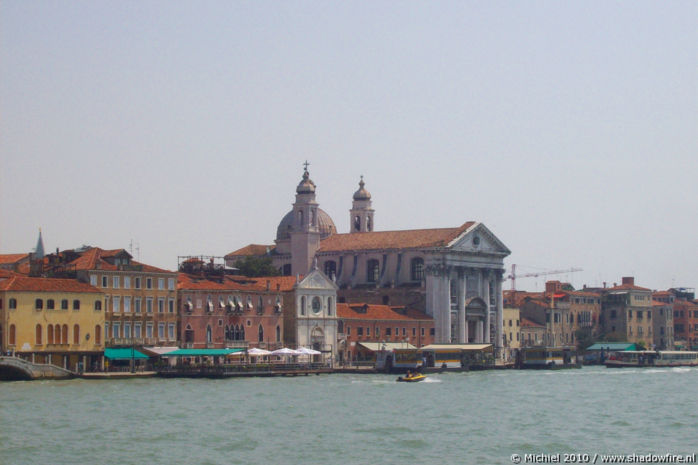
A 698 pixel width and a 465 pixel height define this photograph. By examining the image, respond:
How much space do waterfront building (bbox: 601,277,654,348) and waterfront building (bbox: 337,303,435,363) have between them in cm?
3447

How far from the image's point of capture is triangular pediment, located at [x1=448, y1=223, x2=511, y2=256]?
104 metres

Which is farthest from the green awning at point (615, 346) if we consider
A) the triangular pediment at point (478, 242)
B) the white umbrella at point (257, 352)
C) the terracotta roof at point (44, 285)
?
the terracotta roof at point (44, 285)

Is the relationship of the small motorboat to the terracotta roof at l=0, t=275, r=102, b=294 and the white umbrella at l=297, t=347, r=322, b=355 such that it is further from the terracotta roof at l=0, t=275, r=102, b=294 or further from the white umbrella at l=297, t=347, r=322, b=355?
the terracotta roof at l=0, t=275, r=102, b=294

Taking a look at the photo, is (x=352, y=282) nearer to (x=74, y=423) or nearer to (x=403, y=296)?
(x=403, y=296)

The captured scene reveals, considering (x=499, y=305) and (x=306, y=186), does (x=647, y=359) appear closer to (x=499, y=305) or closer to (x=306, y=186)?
(x=499, y=305)

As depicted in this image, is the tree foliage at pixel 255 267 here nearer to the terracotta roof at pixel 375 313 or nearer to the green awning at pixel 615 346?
the terracotta roof at pixel 375 313

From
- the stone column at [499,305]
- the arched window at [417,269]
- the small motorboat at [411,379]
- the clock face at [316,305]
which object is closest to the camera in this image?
the small motorboat at [411,379]

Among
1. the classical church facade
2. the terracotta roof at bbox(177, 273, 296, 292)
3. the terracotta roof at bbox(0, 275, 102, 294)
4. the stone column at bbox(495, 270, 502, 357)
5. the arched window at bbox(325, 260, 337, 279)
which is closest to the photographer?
the terracotta roof at bbox(0, 275, 102, 294)

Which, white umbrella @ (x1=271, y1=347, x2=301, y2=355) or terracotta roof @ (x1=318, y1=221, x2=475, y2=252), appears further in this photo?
terracotta roof @ (x1=318, y1=221, x2=475, y2=252)

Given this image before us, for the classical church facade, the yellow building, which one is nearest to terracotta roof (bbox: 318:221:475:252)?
the classical church facade

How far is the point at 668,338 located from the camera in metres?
138

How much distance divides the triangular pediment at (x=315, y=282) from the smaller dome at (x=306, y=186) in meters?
17.9

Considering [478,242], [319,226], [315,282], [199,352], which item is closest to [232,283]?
[315,282]

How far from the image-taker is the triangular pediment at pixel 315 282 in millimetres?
91062
